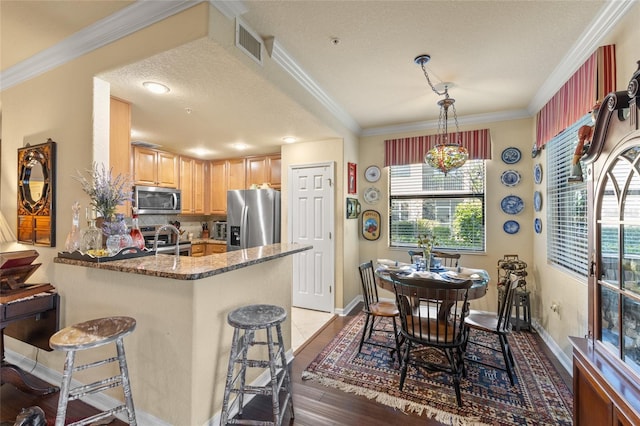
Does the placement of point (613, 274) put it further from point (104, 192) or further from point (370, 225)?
point (370, 225)

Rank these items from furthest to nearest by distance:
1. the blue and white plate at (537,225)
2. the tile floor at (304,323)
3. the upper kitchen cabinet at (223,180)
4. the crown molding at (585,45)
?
the upper kitchen cabinet at (223,180), the blue and white plate at (537,225), the tile floor at (304,323), the crown molding at (585,45)

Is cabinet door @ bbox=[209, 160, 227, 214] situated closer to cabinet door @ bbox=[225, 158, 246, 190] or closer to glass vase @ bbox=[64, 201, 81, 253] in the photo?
cabinet door @ bbox=[225, 158, 246, 190]

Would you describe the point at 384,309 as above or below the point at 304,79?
below

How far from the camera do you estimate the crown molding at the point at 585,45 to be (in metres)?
1.75

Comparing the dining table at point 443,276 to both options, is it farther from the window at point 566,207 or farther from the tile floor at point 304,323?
the tile floor at point 304,323

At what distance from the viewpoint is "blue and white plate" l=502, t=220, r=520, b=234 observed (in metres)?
3.60

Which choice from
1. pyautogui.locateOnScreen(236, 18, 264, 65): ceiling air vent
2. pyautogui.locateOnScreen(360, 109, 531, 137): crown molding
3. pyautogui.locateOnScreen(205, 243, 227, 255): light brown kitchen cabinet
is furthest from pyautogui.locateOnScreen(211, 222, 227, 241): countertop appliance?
pyautogui.locateOnScreen(236, 18, 264, 65): ceiling air vent

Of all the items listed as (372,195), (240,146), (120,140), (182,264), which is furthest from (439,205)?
(120,140)

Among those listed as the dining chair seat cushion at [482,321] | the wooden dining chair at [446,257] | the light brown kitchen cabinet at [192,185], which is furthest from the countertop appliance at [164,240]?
the dining chair seat cushion at [482,321]

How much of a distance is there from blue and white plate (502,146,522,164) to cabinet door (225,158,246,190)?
3978mm

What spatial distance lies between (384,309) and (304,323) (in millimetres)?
1219

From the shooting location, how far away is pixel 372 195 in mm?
4359

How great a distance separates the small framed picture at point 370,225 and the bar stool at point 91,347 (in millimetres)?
3327

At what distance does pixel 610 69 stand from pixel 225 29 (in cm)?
255
